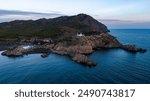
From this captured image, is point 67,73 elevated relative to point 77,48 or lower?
lower

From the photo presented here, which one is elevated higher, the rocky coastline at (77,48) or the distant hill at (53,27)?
the distant hill at (53,27)

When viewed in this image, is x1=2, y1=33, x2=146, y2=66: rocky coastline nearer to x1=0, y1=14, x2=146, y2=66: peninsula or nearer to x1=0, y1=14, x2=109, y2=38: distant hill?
x1=0, y1=14, x2=146, y2=66: peninsula

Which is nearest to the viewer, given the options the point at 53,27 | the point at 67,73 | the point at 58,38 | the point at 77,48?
the point at 67,73

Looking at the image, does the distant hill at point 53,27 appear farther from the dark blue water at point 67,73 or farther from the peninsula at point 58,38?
the dark blue water at point 67,73

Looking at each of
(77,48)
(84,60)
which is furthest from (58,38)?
(84,60)

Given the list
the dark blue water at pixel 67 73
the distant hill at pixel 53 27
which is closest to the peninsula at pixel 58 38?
the distant hill at pixel 53 27

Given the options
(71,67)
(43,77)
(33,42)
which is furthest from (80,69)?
(33,42)

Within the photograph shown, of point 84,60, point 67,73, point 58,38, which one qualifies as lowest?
point 67,73

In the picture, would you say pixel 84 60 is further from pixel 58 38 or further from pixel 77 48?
pixel 58 38
